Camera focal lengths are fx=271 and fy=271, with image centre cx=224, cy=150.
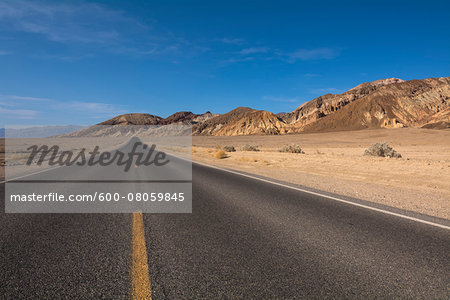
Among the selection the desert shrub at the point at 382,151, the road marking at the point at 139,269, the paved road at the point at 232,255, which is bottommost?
the paved road at the point at 232,255

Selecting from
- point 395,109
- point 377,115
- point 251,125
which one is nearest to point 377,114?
point 377,115

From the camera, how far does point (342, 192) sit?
899cm

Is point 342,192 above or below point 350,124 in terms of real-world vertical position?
below

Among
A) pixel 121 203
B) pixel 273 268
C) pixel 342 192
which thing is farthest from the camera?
pixel 342 192

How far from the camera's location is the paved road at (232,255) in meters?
2.86

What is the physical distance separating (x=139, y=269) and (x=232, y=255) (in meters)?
1.22

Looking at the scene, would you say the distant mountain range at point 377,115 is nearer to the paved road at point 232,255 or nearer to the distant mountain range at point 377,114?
the distant mountain range at point 377,114

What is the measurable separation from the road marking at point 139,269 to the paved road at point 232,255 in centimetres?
7

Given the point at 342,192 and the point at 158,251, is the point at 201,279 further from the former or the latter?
the point at 342,192

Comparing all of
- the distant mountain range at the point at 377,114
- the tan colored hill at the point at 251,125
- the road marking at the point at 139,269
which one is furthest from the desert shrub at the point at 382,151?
the tan colored hill at the point at 251,125

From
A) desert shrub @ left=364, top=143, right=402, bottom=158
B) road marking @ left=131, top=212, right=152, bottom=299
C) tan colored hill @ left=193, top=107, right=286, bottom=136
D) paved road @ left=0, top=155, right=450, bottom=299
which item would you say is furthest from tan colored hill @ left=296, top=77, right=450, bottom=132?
road marking @ left=131, top=212, right=152, bottom=299

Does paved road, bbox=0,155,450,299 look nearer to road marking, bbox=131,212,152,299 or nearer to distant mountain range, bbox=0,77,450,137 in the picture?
road marking, bbox=131,212,152,299

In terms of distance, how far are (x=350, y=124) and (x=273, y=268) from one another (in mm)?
156337

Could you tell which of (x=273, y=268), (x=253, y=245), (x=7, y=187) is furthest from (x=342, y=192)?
(x=7, y=187)
